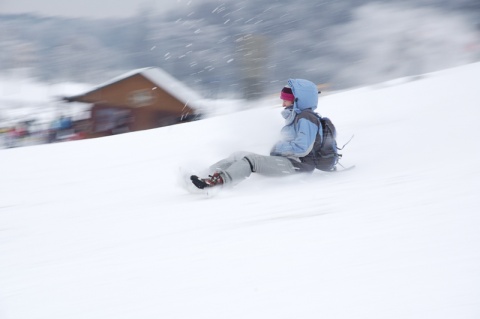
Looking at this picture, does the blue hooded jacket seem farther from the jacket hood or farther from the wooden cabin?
the wooden cabin

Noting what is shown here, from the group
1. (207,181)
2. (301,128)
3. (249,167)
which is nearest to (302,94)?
(301,128)

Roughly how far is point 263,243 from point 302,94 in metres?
2.23

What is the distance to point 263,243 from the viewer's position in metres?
2.22

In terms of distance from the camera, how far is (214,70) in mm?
36062

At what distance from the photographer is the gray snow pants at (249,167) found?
3.81m

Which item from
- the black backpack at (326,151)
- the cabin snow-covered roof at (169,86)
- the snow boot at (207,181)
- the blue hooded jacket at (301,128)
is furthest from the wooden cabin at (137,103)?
the snow boot at (207,181)

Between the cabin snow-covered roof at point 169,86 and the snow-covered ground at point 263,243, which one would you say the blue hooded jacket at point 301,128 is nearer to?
the snow-covered ground at point 263,243

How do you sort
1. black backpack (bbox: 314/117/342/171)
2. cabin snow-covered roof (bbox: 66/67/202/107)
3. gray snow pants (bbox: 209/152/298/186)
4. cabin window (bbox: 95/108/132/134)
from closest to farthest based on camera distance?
gray snow pants (bbox: 209/152/298/186)
black backpack (bbox: 314/117/342/171)
cabin window (bbox: 95/108/132/134)
cabin snow-covered roof (bbox: 66/67/202/107)

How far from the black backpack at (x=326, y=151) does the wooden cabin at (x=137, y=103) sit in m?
11.5

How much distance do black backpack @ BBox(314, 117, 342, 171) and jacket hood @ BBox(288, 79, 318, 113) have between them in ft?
0.46

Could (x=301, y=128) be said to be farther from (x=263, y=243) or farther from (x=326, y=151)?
(x=263, y=243)

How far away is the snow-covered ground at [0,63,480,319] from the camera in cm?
165

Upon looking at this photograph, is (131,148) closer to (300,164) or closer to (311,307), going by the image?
(300,164)

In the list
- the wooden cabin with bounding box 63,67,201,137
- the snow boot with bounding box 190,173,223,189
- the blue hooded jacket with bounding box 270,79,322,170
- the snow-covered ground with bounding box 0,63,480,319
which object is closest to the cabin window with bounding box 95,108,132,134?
the wooden cabin with bounding box 63,67,201,137
